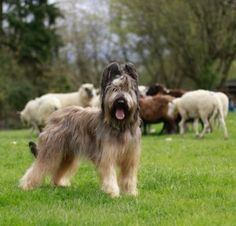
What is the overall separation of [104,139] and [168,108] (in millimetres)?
15252

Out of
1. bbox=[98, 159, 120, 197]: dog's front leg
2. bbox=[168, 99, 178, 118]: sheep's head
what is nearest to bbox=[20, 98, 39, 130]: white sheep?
bbox=[168, 99, 178, 118]: sheep's head

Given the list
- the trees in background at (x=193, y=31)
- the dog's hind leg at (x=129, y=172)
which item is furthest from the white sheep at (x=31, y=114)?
the trees in background at (x=193, y=31)

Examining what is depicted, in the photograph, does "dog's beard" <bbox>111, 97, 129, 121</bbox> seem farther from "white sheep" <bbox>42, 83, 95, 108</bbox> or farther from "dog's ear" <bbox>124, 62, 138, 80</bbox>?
"white sheep" <bbox>42, 83, 95, 108</bbox>

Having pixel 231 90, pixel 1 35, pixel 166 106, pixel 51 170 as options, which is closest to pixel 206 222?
pixel 51 170

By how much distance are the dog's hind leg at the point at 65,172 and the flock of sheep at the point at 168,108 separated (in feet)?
37.5

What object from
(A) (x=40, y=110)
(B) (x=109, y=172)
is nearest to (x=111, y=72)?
(B) (x=109, y=172)

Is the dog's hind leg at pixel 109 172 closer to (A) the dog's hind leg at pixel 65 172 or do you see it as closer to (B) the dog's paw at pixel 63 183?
(A) the dog's hind leg at pixel 65 172

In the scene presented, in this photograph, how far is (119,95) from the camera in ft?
27.8

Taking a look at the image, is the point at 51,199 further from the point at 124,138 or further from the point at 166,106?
the point at 166,106

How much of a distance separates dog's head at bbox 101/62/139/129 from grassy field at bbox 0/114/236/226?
3.76 ft

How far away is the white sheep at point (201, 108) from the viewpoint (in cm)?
2164

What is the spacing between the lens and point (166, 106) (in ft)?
79.1

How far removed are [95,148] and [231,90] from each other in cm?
5320

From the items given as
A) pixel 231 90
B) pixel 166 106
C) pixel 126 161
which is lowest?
pixel 231 90
